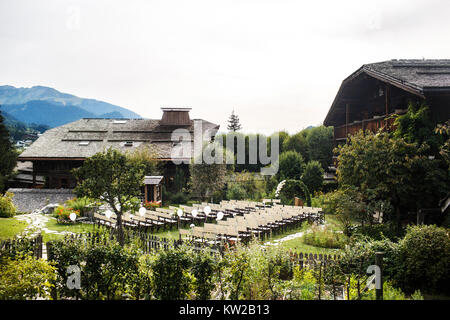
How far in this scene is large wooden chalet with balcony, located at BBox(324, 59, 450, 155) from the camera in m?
14.2

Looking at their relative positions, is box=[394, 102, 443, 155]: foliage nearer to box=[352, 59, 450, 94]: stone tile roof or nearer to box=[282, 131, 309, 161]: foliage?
box=[352, 59, 450, 94]: stone tile roof

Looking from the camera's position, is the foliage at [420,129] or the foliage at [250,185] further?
the foliage at [250,185]

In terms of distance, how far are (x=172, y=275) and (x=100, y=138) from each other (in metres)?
27.9

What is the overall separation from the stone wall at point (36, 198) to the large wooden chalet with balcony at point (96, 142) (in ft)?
15.0

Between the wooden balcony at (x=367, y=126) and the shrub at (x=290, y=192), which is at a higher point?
the wooden balcony at (x=367, y=126)

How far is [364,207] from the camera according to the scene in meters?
13.4

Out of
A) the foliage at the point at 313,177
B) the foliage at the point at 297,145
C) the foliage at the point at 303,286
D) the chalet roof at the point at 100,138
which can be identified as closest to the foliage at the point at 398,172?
the foliage at the point at 303,286

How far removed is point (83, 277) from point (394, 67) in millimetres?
16396

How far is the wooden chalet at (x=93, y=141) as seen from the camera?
93.8 ft

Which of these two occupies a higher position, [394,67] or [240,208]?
[394,67]

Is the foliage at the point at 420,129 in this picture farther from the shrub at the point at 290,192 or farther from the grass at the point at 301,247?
the shrub at the point at 290,192

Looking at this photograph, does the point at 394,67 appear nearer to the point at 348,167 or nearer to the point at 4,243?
the point at 348,167

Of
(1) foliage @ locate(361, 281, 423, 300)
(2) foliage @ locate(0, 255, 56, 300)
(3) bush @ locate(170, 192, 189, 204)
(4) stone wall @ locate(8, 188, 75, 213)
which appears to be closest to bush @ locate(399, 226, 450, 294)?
(1) foliage @ locate(361, 281, 423, 300)
